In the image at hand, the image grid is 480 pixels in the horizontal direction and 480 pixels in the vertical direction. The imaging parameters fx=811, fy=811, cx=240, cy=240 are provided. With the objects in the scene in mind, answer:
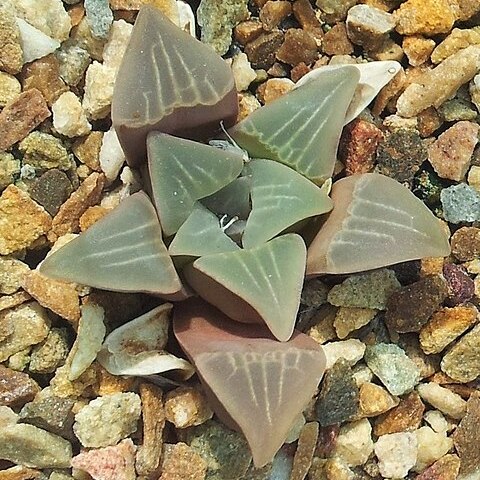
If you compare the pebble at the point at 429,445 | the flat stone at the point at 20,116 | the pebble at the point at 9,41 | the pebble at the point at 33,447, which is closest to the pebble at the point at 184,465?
the pebble at the point at 33,447

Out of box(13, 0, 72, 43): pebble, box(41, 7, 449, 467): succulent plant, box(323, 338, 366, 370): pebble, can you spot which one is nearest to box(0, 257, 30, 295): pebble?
box(41, 7, 449, 467): succulent plant

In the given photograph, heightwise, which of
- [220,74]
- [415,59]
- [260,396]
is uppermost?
[220,74]

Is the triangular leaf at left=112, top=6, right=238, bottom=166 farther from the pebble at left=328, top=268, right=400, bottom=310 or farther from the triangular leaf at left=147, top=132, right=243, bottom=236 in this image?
the pebble at left=328, top=268, right=400, bottom=310

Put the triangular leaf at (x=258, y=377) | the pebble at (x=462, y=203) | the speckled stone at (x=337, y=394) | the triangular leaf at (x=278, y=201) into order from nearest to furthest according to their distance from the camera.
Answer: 1. the triangular leaf at (x=258, y=377)
2. the triangular leaf at (x=278, y=201)
3. the speckled stone at (x=337, y=394)
4. the pebble at (x=462, y=203)

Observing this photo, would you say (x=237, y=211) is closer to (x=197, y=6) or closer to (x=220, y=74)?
(x=220, y=74)

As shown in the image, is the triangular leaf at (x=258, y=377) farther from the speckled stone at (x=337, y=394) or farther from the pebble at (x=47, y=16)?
the pebble at (x=47, y=16)

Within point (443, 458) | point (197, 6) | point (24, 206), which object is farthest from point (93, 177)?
point (443, 458)
